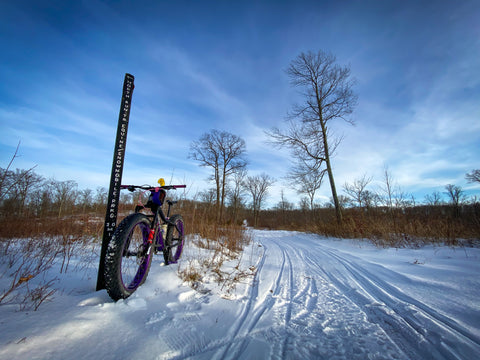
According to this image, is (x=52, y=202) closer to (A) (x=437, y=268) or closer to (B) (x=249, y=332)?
(B) (x=249, y=332)

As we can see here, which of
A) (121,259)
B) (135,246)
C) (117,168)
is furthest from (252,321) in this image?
(117,168)

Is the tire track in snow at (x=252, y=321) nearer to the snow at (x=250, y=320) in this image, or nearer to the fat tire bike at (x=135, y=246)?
the snow at (x=250, y=320)

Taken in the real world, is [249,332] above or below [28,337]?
below

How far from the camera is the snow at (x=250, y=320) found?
101cm

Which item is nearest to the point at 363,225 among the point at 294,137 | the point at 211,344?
the point at 294,137

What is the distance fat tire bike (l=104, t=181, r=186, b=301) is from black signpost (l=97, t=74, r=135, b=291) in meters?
0.23

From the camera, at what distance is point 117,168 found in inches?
76.9

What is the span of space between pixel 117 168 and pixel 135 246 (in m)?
1.05

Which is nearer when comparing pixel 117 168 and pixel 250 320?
pixel 250 320

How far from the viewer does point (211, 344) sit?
1.14 metres

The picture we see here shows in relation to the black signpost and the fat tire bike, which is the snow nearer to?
the fat tire bike

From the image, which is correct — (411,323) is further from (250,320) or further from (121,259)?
(121,259)

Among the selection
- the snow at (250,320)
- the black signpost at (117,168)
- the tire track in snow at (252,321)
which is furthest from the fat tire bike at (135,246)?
the tire track in snow at (252,321)

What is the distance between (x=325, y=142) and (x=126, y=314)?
11363 mm
